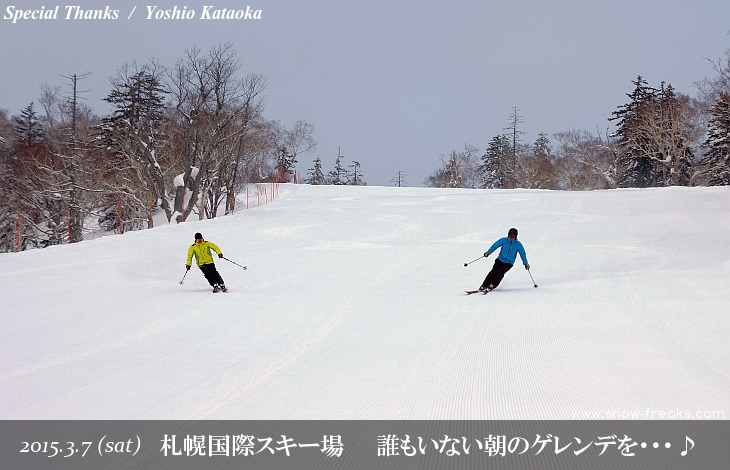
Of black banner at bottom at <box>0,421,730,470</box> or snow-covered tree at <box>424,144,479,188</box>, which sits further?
snow-covered tree at <box>424,144,479,188</box>

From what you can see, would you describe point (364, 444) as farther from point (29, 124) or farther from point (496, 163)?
point (496, 163)

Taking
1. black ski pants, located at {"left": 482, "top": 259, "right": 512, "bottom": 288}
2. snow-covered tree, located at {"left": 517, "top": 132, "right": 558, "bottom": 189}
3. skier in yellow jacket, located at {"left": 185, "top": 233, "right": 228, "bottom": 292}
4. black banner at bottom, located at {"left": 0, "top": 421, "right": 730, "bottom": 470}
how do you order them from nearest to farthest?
black banner at bottom, located at {"left": 0, "top": 421, "right": 730, "bottom": 470} → black ski pants, located at {"left": 482, "top": 259, "right": 512, "bottom": 288} → skier in yellow jacket, located at {"left": 185, "top": 233, "right": 228, "bottom": 292} → snow-covered tree, located at {"left": 517, "top": 132, "right": 558, "bottom": 189}

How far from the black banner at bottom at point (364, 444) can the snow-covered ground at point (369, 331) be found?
0.88 feet

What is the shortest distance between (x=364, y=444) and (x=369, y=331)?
449 centimetres

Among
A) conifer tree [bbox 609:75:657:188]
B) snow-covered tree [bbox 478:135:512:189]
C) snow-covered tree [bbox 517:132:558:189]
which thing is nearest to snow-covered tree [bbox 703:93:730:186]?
conifer tree [bbox 609:75:657:188]

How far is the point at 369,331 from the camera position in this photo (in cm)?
882

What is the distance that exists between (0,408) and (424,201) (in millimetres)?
34241

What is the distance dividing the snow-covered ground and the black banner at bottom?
268 mm

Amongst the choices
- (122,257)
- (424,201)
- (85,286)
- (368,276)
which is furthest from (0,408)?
(424,201)

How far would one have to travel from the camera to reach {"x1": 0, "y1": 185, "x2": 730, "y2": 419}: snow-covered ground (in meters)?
5.38

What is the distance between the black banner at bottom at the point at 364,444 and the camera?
406 centimetres

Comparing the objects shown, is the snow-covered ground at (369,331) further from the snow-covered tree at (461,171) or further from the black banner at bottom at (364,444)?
the snow-covered tree at (461,171)

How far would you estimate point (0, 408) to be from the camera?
5238 millimetres

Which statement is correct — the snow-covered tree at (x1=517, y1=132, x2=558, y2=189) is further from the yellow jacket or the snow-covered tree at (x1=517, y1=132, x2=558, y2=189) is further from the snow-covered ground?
the yellow jacket
